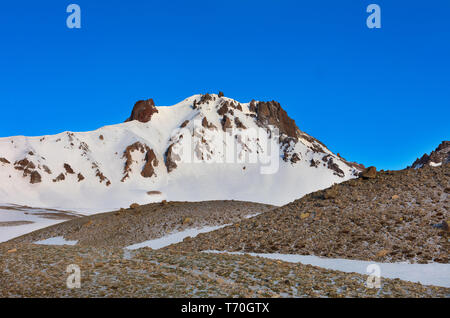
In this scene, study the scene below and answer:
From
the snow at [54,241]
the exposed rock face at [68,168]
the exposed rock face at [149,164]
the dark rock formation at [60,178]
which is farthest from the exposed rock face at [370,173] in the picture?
the exposed rock face at [68,168]

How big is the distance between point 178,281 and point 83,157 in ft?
559

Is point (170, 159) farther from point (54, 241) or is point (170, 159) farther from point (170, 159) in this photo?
point (54, 241)

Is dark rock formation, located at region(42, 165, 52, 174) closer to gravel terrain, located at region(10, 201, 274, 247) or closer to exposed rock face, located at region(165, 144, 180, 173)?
exposed rock face, located at region(165, 144, 180, 173)

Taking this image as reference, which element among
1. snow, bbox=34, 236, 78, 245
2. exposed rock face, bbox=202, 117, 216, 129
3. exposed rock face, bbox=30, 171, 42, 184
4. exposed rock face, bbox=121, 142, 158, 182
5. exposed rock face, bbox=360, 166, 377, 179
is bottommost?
snow, bbox=34, 236, 78, 245

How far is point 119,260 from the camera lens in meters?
16.1

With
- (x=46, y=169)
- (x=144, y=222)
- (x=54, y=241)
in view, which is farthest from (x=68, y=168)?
(x=144, y=222)

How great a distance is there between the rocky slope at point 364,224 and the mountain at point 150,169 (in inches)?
4906

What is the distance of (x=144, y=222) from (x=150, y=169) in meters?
139

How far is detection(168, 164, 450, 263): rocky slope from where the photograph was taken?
71.5 ft

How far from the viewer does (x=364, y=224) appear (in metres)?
24.6

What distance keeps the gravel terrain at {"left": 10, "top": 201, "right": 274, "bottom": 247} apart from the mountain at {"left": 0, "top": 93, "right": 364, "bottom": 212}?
10288 cm

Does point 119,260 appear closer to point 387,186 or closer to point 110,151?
point 387,186

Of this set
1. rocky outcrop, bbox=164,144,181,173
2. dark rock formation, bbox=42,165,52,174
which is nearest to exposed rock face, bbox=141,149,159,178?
rocky outcrop, bbox=164,144,181,173

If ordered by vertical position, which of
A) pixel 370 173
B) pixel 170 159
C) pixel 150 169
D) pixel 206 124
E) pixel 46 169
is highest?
pixel 206 124
